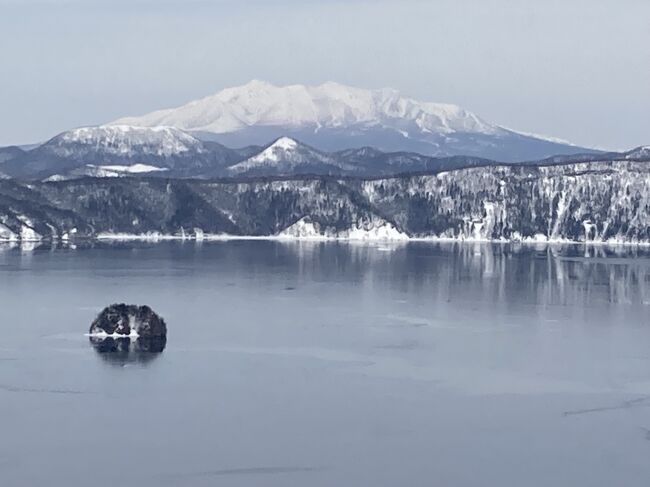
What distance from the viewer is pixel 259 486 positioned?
127 ft

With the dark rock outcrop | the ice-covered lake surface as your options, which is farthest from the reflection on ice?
the dark rock outcrop

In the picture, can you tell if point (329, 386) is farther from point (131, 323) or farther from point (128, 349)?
point (131, 323)

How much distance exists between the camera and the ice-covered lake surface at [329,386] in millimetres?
41156

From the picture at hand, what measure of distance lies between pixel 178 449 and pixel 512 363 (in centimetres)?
2313

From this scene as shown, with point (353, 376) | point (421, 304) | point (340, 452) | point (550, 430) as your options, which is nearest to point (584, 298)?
point (421, 304)

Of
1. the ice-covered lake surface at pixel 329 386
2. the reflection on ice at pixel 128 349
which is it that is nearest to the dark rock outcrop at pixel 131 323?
the reflection on ice at pixel 128 349

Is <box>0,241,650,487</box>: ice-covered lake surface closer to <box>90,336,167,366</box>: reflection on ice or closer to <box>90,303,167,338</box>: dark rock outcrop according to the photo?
<box>90,336,167,366</box>: reflection on ice

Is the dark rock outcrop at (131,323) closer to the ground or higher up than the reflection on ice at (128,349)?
higher up

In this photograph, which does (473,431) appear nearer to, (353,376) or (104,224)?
(353,376)

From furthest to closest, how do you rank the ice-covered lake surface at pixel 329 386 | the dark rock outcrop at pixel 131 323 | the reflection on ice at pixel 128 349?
1. the dark rock outcrop at pixel 131 323
2. the reflection on ice at pixel 128 349
3. the ice-covered lake surface at pixel 329 386

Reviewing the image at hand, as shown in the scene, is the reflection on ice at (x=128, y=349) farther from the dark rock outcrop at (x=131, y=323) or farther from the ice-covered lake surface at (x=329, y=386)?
the dark rock outcrop at (x=131, y=323)

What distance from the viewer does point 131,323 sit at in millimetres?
66750

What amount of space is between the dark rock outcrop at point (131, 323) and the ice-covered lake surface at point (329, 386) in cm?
108

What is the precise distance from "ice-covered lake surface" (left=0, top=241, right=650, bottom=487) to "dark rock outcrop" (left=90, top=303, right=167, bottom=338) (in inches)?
42.5
